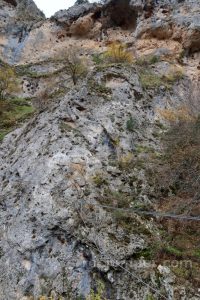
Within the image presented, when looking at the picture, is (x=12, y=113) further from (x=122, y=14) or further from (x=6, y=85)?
(x=122, y=14)

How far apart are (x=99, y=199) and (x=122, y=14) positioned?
76.6ft

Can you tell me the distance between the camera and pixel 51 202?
363 inches

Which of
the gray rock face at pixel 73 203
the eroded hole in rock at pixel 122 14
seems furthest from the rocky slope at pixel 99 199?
the eroded hole in rock at pixel 122 14

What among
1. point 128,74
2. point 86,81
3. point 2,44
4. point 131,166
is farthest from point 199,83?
point 2,44

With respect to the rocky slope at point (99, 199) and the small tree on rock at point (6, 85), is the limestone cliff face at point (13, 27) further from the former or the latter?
the rocky slope at point (99, 199)

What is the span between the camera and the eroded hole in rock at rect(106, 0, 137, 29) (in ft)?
94.3

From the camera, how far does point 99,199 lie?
370 inches

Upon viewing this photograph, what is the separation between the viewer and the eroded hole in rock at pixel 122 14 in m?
28.7

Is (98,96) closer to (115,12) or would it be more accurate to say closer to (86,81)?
(86,81)

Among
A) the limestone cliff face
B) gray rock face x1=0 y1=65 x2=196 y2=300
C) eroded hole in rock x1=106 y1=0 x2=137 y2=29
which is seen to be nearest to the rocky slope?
gray rock face x1=0 y1=65 x2=196 y2=300

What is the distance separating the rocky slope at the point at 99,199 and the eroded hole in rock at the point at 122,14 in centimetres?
1118

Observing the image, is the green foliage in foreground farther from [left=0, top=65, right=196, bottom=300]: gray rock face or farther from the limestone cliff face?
the limestone cliff face

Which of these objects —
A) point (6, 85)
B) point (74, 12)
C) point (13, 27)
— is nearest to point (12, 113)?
point (6, 85)

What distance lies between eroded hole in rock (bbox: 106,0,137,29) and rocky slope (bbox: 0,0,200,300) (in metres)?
11.2
